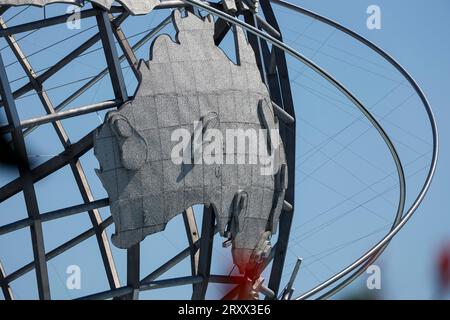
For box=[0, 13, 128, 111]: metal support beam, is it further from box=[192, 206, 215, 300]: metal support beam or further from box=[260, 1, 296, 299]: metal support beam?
box=[192, 206, 215, 300]: metal support beam

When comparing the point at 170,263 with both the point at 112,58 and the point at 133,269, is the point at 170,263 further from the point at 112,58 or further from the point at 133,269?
the point at 112,58

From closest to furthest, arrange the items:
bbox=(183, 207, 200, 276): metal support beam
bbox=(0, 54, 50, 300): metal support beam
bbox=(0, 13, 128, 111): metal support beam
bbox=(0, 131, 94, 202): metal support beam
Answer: bbox=(0, 54, 50, 300): metal support beam → bbox=(0, 131, 94, 202): metal support beam → bbox=(183, 207, 200, 276): metal support beam → bbox=(0, 13, 128, 111): metal support beam

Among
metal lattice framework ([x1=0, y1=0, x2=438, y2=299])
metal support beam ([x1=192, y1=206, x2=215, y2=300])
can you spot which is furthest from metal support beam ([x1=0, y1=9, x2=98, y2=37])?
metal support beam ([x1=192, y1=206, x2=215, y2=300])

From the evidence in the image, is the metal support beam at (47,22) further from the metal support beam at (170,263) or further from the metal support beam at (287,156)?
the metal support beam at (170,263)

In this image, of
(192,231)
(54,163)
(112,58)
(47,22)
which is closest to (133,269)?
(54,163)

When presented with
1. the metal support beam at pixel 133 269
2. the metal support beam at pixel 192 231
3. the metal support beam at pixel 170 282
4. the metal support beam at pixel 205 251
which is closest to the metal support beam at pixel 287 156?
the metal support beam at pixel 192 231

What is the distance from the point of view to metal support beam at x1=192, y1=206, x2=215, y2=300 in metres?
26.4

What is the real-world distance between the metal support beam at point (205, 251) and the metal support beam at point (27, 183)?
274 centimetres

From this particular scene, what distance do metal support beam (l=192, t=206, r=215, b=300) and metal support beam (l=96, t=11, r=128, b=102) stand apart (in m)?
2.46

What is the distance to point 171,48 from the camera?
25.9 m

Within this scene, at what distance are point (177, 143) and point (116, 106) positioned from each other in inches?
44.2

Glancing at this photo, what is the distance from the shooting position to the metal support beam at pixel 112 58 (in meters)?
25.3

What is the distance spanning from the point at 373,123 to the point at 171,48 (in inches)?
171
